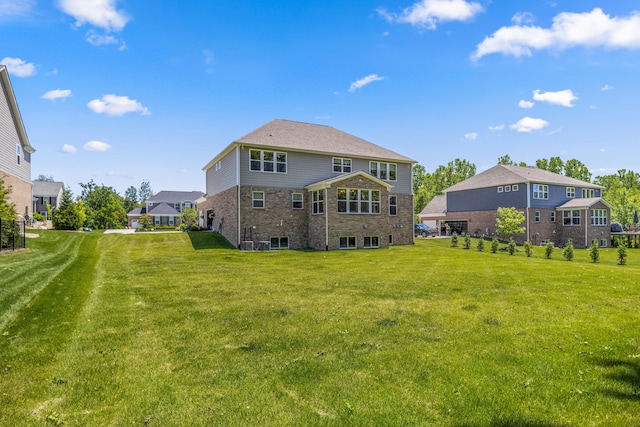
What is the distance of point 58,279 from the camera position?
10625 millimetres

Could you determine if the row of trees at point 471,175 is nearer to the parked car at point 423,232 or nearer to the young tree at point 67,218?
the parked car at point 423,232

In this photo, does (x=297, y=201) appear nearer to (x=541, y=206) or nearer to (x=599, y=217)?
(x=541, y=206)

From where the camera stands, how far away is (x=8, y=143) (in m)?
22.5

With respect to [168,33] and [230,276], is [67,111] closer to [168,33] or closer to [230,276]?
[168,33]

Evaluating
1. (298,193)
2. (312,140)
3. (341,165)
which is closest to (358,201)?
(341,165)

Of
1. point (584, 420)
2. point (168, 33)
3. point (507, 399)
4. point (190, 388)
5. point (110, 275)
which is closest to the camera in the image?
point (584, 420)

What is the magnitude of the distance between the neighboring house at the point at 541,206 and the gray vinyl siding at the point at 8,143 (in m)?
42.6

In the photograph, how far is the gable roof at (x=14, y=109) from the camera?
2136cm

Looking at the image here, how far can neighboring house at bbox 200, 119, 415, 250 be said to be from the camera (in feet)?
73.8

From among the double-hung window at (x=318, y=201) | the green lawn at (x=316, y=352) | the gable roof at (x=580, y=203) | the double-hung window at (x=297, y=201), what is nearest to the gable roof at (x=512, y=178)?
the gable roof at (x=580, y=203)

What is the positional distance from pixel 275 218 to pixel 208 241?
483 cm

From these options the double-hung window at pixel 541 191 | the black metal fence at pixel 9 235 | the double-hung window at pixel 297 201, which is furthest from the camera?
the double-hung window at pixel 541 191

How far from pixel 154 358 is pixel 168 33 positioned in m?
16.3

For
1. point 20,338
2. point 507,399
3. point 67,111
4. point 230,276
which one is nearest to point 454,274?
point 230,276
